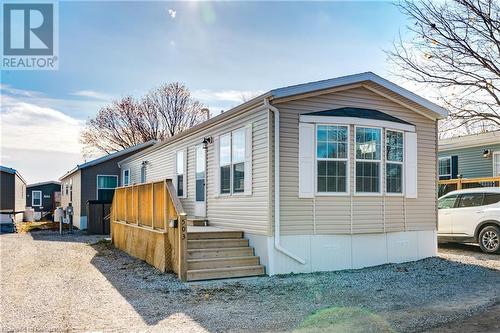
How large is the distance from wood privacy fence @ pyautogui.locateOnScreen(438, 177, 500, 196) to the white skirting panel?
578cm

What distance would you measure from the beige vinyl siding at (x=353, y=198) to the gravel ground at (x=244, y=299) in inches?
36.2

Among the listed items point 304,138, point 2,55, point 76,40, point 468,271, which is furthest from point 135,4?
point 468,271

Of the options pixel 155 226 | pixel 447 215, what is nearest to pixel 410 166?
pixel 447 215

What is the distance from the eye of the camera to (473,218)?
11.1 m

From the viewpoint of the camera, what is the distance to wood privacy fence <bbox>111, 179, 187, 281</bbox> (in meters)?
7.93

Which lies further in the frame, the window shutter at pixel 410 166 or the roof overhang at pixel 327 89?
the window shutter at pixel 410 166

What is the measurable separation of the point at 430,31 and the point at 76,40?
10.3 meters

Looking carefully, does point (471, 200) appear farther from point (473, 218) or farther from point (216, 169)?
point (216, 169)

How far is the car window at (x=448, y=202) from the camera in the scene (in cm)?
1183

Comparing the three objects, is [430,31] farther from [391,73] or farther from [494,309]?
[494,309]

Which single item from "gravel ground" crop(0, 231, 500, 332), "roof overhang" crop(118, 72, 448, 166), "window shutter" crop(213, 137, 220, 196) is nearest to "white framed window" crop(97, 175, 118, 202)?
"gravel ground" crop(0, 231, 500, 332)

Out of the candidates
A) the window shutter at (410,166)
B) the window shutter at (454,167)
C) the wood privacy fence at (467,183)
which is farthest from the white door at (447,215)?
the window shutter at (454,167)

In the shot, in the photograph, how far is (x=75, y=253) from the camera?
11.5m

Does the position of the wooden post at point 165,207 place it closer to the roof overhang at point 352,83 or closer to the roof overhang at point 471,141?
the roof overhang at point 352,83
